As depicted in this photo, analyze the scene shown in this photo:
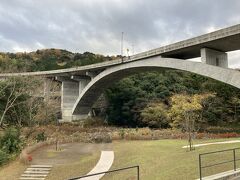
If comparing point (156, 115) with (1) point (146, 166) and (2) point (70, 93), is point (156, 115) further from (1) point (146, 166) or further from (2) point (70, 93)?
(1) point (146, 166)

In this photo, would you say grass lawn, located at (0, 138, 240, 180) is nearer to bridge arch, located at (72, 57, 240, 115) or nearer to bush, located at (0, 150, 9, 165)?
bush, located at (0, 150, 9, 165)

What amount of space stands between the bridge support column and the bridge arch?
2.41 feet

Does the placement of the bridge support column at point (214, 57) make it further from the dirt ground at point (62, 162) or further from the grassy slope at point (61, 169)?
the grassy slope at point (61, 169)

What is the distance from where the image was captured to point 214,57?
81.4ft

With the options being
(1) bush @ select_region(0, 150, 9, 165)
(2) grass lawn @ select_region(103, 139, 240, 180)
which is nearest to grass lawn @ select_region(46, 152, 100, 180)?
(2) grass lawn @ select_region(103, 139, 240, 180)

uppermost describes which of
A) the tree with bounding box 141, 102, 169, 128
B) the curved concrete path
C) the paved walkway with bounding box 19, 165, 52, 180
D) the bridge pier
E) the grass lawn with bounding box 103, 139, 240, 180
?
the bridge pier

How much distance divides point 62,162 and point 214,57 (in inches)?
588

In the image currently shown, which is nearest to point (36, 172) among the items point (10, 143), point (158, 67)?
point (10, 143)

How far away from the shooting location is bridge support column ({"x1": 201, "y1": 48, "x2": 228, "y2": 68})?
24.3m

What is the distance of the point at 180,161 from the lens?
1456cm

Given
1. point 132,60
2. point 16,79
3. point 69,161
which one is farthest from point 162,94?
point 69,161

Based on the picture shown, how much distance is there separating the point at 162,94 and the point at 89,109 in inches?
566

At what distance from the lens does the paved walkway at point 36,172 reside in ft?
52.7

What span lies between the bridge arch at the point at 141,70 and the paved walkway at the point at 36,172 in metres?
13.8
